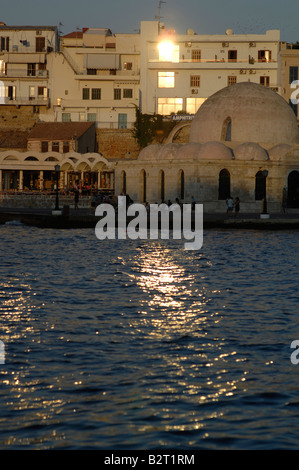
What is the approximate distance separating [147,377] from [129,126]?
65.9m

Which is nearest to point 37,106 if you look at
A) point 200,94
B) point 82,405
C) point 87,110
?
point 87,110

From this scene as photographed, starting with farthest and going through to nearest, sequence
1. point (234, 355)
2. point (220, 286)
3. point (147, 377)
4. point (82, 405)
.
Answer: point (220, 286) < point (234, 355) < point (147, 377) < point (82, 405)

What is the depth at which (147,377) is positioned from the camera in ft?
36.8

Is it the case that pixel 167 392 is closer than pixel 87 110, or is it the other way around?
pixel 167 392

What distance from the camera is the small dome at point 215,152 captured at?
4919 centimetres

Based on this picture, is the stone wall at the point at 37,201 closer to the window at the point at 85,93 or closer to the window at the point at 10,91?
the window at the point at 85,93

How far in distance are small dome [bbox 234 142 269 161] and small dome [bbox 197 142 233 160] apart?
563 millimetres

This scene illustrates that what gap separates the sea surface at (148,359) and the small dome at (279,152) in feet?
87.3

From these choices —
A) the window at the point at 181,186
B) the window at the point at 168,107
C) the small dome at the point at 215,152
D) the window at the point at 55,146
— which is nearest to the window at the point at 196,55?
the window at the point at 168,107

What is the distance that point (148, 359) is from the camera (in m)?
12.3

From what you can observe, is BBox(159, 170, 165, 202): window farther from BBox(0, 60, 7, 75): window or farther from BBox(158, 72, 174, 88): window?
BBox(0, 60, 7, 75): window

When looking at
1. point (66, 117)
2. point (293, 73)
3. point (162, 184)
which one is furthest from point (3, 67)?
point (162, 184)

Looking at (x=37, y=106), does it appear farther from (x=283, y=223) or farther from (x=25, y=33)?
(x=283, y=223)

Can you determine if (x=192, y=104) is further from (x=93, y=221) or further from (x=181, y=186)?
(x=93, y=221)
